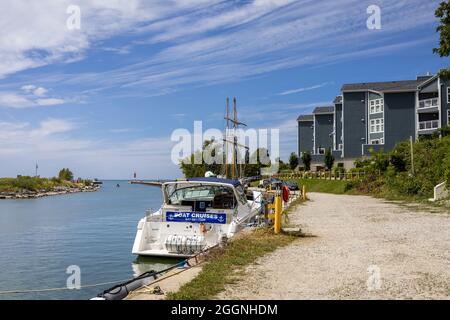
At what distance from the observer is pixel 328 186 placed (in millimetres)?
54406

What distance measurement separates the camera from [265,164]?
92.4 metres

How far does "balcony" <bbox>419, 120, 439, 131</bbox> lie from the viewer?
187 feet

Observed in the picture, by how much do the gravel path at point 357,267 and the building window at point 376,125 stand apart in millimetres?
47627

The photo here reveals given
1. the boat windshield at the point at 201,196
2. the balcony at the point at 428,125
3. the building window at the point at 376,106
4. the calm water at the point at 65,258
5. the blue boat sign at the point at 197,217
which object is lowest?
the calm water at the point at 65,258

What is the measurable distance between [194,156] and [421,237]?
280 feet

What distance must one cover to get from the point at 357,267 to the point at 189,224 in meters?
7.78

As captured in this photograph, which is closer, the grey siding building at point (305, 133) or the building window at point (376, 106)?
the building window at point (376, 106)

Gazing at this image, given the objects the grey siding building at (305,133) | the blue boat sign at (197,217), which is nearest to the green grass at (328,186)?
the grey siding building at (305,133)

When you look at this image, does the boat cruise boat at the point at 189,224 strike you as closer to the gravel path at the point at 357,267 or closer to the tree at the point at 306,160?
the gravel path at the point at 357,267

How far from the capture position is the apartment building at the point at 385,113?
58062 millimetres

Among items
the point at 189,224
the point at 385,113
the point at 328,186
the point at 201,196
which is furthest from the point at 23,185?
the point at 189,224

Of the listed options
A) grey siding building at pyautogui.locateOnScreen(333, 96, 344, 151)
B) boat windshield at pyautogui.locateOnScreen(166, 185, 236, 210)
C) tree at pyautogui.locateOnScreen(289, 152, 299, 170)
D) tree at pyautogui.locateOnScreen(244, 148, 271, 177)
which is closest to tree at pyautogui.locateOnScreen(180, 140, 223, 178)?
tree at pyautogui.locateOnScreen(244, 148, 271, 177)

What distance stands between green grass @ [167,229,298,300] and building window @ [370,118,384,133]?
51.4 m

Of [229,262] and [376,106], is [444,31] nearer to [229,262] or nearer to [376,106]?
[229,262]
